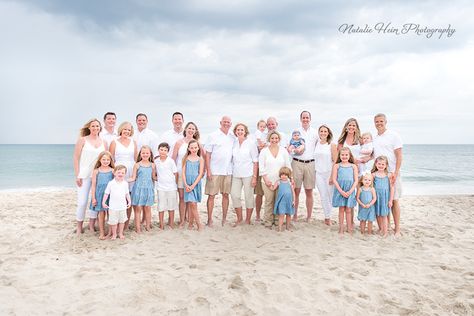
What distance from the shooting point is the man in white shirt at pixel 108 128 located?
18.6ft

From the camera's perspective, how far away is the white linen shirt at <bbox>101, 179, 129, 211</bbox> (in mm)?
5145

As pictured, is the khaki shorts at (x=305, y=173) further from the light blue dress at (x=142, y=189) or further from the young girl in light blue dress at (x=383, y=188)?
the light blue dress at (x=142, y=189)

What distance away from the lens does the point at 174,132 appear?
6020 mm

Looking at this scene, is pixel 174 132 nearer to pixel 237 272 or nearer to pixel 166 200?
pixel 166 200

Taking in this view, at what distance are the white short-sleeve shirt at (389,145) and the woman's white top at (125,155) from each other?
4.11 metres

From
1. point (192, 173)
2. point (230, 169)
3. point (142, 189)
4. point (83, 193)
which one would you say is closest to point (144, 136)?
point (142, 189)

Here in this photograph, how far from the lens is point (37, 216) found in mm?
6984

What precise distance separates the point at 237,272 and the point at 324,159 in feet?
9.28

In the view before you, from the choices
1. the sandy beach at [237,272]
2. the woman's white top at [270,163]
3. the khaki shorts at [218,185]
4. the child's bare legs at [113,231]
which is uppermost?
the woman's white top at [270,163]

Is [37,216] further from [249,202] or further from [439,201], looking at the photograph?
[439,201]

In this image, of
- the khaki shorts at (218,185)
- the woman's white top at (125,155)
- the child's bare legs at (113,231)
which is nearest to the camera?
the child's bare legs at (113,231)

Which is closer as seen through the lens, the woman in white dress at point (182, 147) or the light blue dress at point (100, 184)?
the light blue dress at point (100, 184)

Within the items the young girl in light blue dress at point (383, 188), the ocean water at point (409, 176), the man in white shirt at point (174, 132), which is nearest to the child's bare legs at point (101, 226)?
the man in white shirt at point (174, 132)

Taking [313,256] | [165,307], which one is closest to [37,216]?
[165,307]
